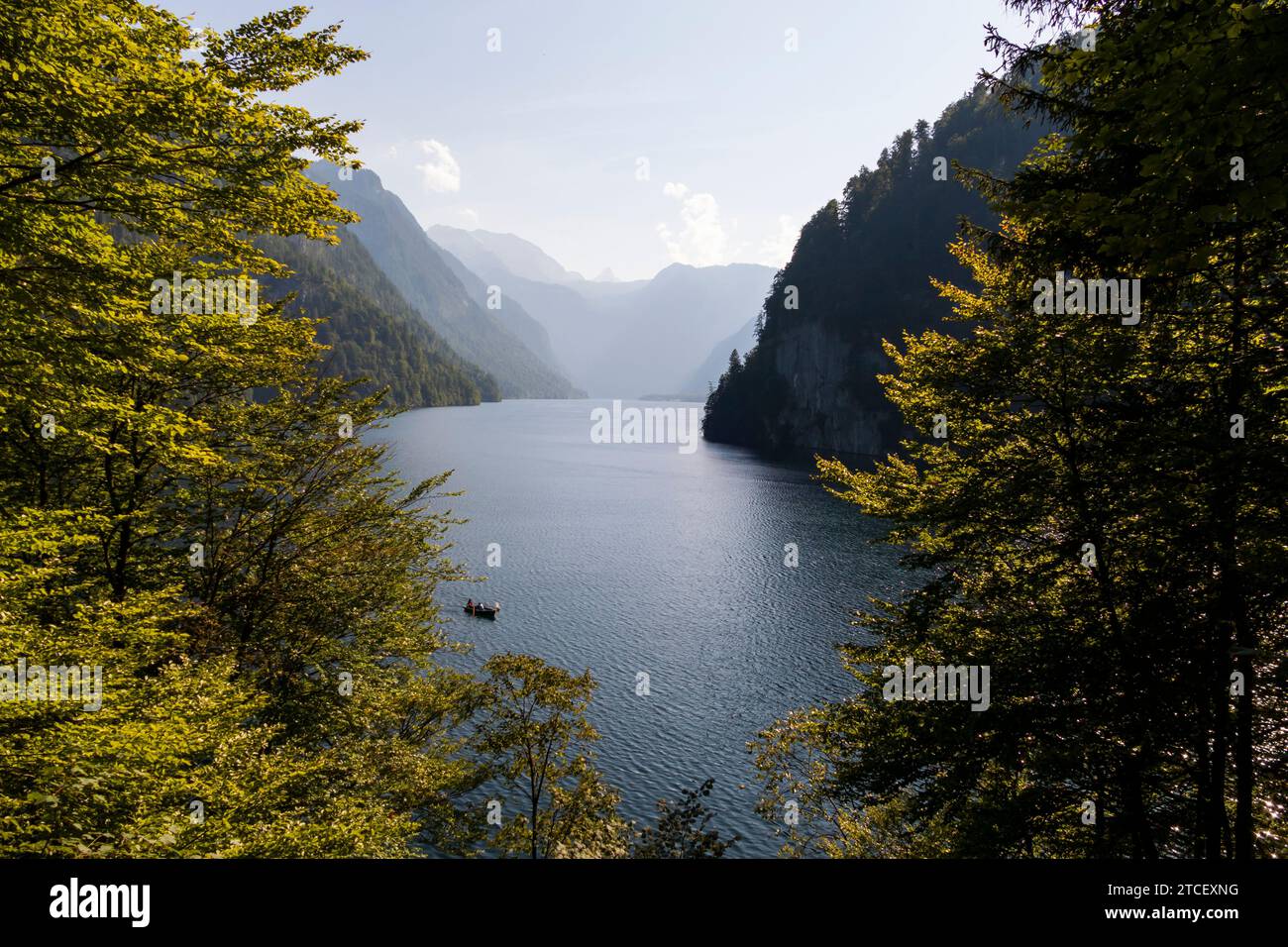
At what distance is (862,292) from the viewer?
154500mm

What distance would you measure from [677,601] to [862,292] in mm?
129004

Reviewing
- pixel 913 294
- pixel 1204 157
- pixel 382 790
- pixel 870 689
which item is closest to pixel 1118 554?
pixel 870 689

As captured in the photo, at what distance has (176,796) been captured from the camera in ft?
29.8

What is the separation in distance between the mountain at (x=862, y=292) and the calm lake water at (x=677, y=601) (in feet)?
152

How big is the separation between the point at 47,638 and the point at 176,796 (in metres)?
3.03

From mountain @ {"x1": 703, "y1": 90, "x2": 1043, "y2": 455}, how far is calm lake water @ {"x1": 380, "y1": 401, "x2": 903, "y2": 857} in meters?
46.3

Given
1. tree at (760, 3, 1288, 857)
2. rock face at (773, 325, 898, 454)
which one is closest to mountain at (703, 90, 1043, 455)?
rock face at (773, 325, 898, 454)

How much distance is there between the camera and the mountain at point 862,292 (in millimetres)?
144500

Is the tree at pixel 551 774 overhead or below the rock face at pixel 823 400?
below

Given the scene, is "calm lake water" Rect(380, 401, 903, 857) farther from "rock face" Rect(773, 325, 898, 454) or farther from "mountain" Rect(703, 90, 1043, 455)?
"mountain" Rect(703, 90, 1043, 455)

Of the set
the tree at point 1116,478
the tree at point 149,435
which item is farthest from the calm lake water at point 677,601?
the tree at point 149,435

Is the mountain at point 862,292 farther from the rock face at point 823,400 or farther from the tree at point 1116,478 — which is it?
the tree at point 1116,478

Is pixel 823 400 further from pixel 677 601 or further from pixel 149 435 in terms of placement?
pixel 149 435
